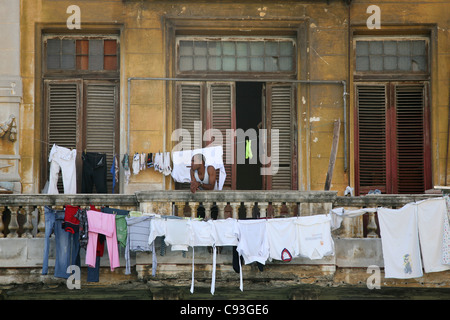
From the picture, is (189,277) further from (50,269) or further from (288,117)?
(288,117)

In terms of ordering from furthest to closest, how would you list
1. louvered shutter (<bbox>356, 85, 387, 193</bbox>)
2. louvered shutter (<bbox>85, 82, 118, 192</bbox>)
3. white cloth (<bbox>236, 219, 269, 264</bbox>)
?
1. louvered shutter (<bbox>356, 85, 387, 193</bbox>)
2. louvered shutter (<bbox>85, 82, 118, 192</bbox>)
3. white cloth (<bbox>236, 219, 269, 264</bbox>)

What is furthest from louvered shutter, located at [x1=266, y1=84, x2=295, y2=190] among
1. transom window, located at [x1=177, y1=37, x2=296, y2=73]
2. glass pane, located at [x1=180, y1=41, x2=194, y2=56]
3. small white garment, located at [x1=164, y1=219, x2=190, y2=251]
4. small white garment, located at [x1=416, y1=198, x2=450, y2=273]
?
small white garment, located at [x1=416, y1=198, x2=450, y2=273]

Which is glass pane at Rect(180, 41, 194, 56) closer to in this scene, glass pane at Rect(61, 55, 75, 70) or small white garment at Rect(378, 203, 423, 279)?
glass pane at Rect(61, 55, 75, 70)

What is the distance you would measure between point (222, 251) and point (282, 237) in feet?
3.44

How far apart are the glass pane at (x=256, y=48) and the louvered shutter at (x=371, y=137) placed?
197 cm

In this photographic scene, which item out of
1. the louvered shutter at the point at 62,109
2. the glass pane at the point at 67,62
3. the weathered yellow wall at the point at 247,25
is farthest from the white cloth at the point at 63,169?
the glass pane at the point at 67,62

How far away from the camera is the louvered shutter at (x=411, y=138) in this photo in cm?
1588

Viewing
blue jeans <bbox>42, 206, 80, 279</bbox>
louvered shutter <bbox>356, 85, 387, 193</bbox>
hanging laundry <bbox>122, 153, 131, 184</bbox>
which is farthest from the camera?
louvered shutter <bbox>356, 85, 387, 193</bbox>

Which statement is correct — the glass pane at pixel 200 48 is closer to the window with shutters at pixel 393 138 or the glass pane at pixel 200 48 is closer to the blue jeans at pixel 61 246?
the window with shutters at pixel 393 138

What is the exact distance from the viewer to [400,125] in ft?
52.5

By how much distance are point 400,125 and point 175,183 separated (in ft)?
14.5

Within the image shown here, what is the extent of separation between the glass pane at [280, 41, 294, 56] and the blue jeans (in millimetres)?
5390

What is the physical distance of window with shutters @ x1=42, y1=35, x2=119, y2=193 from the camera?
15.8m
